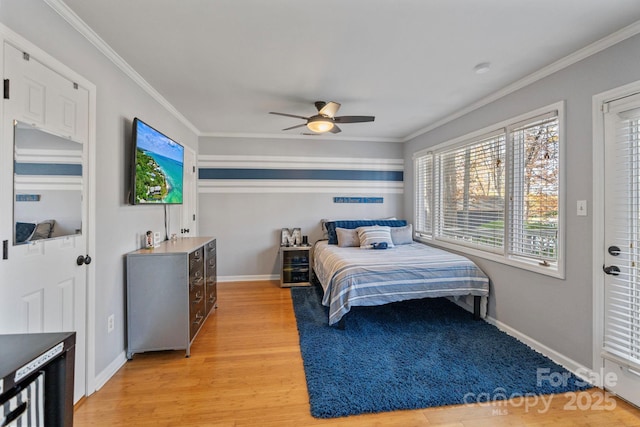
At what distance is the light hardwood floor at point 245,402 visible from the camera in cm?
170

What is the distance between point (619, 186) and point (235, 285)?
14.7 ft

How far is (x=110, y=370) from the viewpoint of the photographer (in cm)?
213

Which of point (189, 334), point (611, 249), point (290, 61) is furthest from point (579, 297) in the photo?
point (189, 334)

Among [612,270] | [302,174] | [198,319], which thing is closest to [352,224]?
[302,174]

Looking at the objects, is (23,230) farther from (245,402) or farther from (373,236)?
(373,236)

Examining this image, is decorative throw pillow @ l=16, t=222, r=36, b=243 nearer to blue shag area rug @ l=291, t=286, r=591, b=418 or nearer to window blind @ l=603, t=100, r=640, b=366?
blue shag area rug @ l=291, t=286, r=591, b=418

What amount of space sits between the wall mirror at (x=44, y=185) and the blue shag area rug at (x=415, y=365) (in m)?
1.95

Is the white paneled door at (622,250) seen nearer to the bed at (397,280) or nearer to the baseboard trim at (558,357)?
the baseboard trim at (558,357)

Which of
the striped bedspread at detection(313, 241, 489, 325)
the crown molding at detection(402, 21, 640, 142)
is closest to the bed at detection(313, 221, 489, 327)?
the striped bedspread at detection(313, 241, 489, 325)

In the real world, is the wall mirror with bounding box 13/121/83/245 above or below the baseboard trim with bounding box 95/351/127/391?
above

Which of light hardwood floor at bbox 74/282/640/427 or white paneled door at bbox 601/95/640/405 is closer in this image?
light hardwood floor at bbox 74/282/640/427

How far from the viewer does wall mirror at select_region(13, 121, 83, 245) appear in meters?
1.41

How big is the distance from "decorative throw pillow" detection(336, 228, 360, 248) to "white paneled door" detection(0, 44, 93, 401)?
303cm

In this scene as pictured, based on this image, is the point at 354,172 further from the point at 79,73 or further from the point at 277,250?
the point at 79,73
